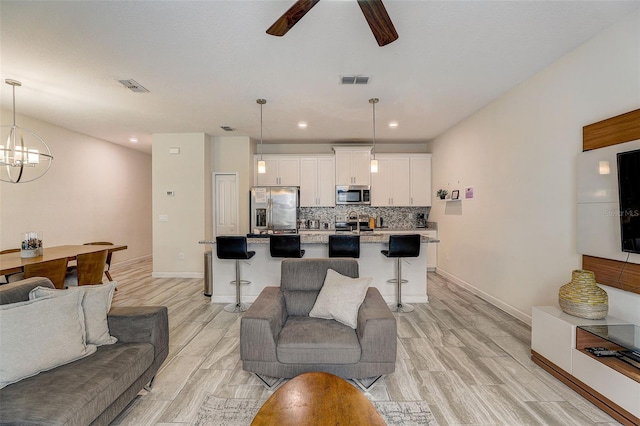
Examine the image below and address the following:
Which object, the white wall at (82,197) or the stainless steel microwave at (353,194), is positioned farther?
the stainless steel microwave at (353,194)

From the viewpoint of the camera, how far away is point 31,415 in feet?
4.09

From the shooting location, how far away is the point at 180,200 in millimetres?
5520

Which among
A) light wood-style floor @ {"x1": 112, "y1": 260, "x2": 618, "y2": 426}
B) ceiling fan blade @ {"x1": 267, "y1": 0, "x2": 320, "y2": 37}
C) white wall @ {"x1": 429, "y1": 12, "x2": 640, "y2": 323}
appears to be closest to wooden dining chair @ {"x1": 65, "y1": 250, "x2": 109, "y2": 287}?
light wood-style floor @ {"x1": 112, "y1": 260, "x2": 618, "y2": 426}

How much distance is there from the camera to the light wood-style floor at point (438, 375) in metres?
1.86

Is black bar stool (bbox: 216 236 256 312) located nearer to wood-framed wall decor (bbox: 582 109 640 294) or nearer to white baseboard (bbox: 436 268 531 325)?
white baseboard (bbox: 436 268 531 325)

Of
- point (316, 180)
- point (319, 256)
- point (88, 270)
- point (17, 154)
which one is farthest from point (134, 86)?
point (316, 180)

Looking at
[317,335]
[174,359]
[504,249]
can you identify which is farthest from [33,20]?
[504,249]

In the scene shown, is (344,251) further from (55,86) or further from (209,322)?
(55,86)

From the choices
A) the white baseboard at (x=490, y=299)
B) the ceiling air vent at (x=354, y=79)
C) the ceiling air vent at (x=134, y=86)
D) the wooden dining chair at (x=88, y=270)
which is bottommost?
the white baseboard at (x=490, y=299)

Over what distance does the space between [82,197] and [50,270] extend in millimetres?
2996

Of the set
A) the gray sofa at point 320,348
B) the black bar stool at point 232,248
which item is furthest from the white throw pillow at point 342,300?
the black bar stool at point 232,248

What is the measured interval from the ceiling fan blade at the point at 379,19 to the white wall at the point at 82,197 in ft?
18.4

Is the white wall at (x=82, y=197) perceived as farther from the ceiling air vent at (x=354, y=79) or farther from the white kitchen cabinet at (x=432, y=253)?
the white kitchen cabinet at (x=432, y=253)

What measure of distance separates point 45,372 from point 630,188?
157 inches
